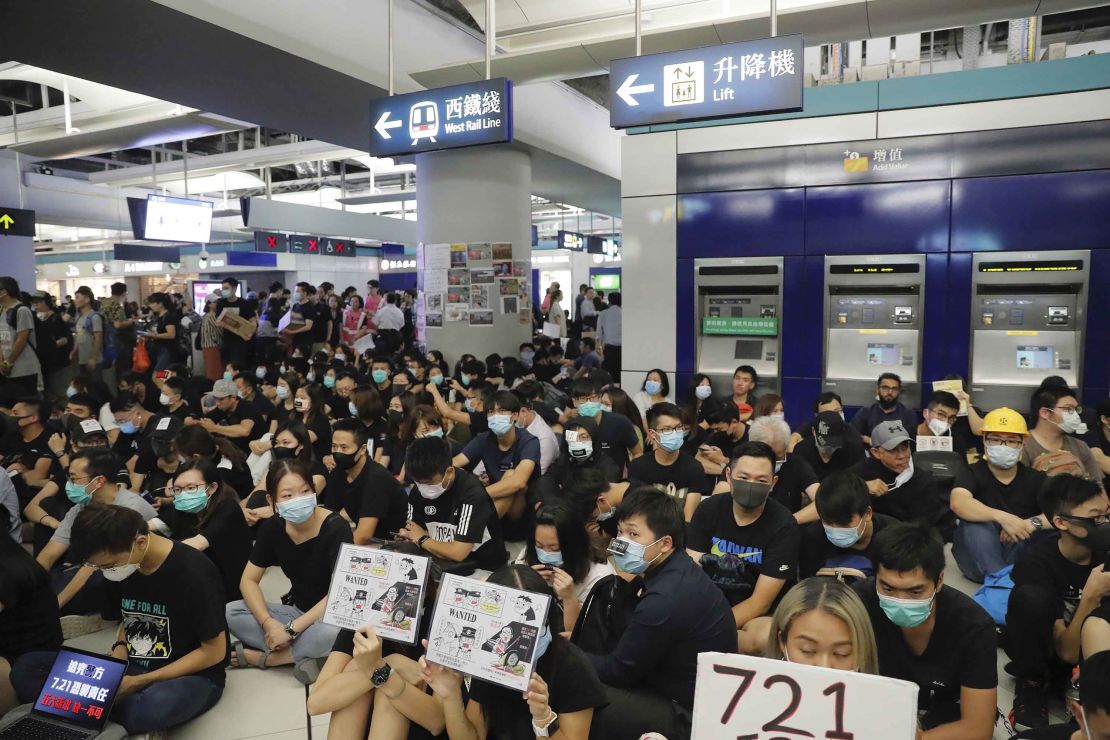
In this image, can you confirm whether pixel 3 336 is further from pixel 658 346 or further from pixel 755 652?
pixel 755 652

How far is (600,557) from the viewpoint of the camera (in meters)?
3.41

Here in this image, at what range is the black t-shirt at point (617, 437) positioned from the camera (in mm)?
5340

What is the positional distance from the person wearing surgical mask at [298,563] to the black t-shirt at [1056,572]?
3.07 metres

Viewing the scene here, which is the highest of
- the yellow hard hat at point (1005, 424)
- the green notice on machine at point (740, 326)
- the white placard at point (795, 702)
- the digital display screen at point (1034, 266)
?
the digital display screen at point (1034, 266)

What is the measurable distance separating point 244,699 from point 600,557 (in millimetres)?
1826

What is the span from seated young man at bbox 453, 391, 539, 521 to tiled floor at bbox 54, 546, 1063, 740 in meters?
1.71

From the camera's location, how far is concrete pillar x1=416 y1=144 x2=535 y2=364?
8789 mm

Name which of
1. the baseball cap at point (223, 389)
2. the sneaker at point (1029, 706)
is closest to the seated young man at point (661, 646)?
the sneaker at point (1029, 706)

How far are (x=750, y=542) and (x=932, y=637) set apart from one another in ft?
3.47

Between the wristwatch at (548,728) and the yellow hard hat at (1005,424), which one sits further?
the yellow hard hat at (1005,424)

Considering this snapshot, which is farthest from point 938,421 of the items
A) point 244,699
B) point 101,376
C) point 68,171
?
point 68,171

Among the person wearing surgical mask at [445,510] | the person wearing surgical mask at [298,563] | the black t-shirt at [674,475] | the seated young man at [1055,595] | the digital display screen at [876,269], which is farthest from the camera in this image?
the digital display screen at [876,269]

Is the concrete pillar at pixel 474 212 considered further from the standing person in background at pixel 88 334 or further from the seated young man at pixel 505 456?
the standing person in background at pixel 88 334

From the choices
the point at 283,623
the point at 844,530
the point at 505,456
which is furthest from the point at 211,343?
the point at 844,530
